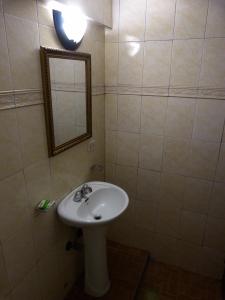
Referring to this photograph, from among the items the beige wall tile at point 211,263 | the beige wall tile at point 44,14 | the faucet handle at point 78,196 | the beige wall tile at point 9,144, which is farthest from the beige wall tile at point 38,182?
the beige wall tile at point 211,263

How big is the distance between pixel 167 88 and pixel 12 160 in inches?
48.9

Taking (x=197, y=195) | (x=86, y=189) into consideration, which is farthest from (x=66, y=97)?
(x=197, y=195)

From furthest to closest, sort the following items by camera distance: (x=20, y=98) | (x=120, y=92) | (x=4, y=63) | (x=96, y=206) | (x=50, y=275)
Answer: (x=120, y=92), (x=96, y=206), (x=50, y=275), (x=20, y=98), (x=4, y=63)

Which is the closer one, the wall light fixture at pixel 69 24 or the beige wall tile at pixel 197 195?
the wall light fixture at pixel 69 24

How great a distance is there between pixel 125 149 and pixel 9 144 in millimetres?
1148

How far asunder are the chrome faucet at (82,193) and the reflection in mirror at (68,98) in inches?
16.1

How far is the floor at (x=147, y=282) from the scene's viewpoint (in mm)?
1905

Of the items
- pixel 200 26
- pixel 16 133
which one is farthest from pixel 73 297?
pixel 200 26

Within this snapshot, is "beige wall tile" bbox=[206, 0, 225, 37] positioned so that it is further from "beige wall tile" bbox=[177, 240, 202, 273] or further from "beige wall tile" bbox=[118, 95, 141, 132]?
"beige wall tile" bbox=[177, 240, 202, 273]

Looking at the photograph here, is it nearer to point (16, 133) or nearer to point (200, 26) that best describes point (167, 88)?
point (200, 26)

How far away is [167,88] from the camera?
1.75m

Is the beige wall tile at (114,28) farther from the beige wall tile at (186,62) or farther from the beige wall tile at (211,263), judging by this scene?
the beige wall tile at (211,263)

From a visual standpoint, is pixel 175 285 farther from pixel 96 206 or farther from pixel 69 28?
pixel 69 28

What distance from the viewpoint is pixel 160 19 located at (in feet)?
5.39
